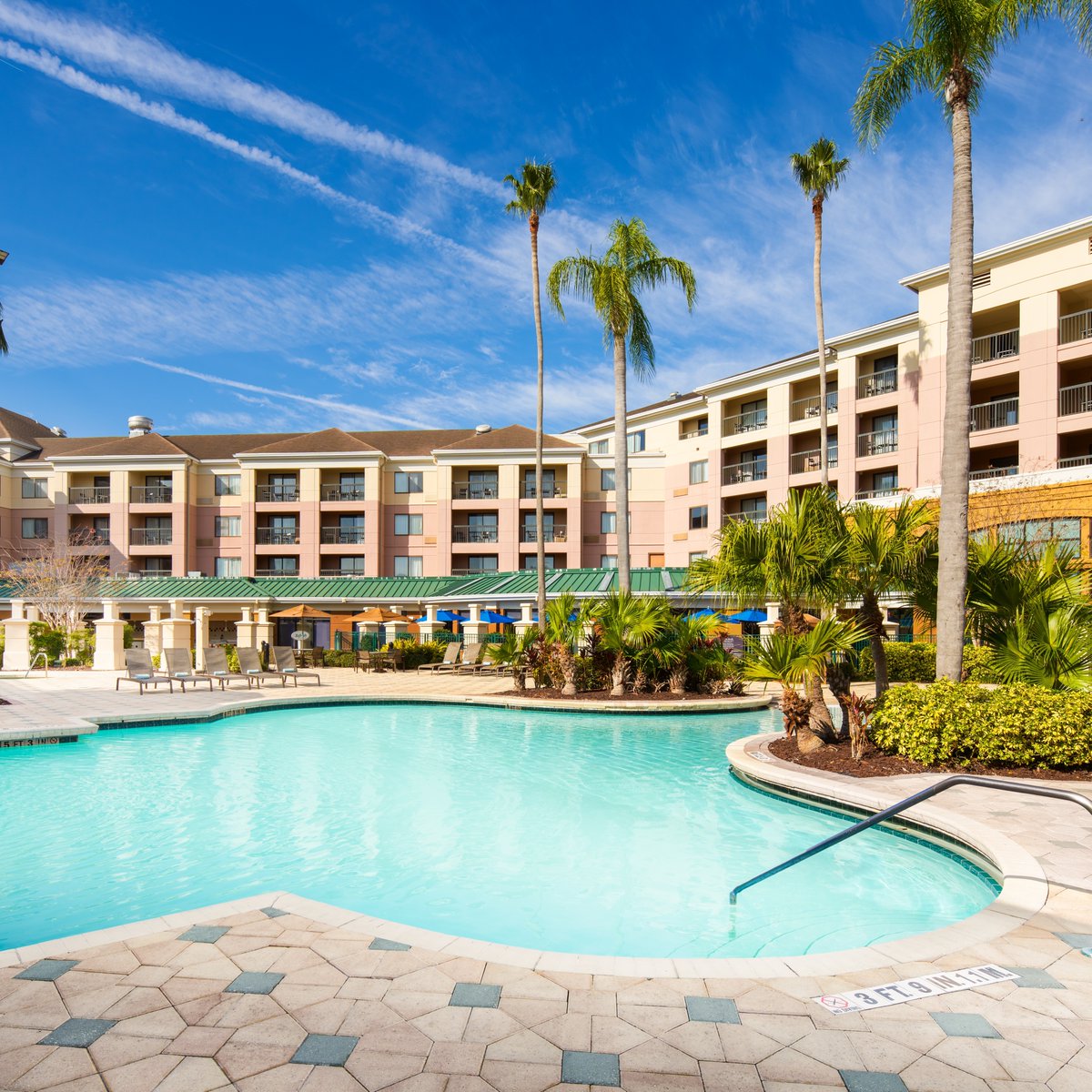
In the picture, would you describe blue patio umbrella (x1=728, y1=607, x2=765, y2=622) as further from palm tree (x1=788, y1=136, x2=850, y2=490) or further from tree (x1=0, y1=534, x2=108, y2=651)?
tree (x1=0, y1=534, x2=108, y2=651)

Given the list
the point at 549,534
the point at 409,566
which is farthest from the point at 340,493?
the point at 549,534

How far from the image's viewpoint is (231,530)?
159 ft

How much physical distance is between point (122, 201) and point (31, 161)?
7.54ft

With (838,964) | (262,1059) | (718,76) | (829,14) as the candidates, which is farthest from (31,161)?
(838,964)

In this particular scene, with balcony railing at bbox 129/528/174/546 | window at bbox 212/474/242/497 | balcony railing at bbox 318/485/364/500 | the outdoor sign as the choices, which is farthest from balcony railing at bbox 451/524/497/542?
Answer: the outdoor sign

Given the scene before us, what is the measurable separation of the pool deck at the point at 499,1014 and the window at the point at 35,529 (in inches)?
2049

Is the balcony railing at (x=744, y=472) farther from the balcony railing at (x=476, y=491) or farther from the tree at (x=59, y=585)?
the tree at (x=59, y=585)

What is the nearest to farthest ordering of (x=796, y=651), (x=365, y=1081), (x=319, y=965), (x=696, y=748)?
(x=365, y=1081), (x=319, y=965), (x=796, y=651), (x=696, y=748)

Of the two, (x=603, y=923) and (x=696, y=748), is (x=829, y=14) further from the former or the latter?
(x=603, y=923)

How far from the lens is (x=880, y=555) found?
10.6 metres

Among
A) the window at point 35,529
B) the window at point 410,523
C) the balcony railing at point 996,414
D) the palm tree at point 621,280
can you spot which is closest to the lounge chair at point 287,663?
the palm tree at point 621,280

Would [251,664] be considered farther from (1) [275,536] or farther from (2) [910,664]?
(1) [275,536]

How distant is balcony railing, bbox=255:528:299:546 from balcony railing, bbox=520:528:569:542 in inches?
578

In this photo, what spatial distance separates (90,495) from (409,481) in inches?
806
